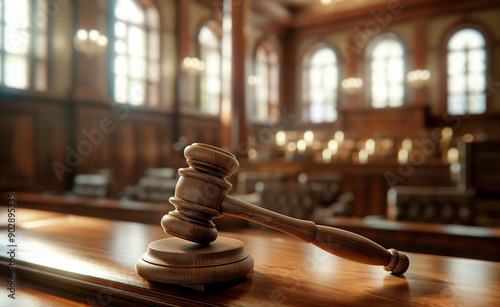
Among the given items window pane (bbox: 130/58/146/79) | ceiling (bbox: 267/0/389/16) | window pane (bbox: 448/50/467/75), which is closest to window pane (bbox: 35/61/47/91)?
window pane (bbox: 130/58/146/79)

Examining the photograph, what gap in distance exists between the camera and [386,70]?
12.2 meters

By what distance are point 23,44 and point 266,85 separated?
8068 millimetres

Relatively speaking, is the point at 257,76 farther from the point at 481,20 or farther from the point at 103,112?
the point at 481,20

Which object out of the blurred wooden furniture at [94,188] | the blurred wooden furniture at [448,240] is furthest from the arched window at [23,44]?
the blurred wooden furniture at [448,240]

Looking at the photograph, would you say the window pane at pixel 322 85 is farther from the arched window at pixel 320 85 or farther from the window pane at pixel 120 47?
the window pane at pixel 120 47

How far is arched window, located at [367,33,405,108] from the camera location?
12070 millimetres

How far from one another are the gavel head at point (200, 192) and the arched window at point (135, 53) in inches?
323

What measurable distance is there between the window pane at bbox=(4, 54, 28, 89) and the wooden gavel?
23.4ft

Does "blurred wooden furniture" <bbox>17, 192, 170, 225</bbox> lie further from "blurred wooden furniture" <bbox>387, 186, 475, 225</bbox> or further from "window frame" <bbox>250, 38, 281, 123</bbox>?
"window frame" <bbox>250, 38, 281, 123</bbox>

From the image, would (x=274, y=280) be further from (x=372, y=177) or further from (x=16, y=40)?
(x=16, y=40)

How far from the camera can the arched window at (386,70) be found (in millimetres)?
12070

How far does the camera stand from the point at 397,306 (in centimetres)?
52

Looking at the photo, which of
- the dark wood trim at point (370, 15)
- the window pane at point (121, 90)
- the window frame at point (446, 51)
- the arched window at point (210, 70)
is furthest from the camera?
the dark wood trim at point (370, 15)

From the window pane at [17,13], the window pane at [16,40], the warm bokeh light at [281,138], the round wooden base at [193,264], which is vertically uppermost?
the window pane at [17,13]
